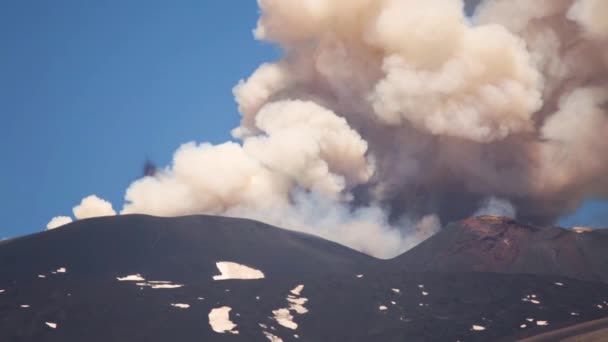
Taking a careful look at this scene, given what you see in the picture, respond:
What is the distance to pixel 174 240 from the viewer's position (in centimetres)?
9825

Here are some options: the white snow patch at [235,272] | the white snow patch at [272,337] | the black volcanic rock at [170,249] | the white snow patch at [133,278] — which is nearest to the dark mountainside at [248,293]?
the white snow patch at [272,337]

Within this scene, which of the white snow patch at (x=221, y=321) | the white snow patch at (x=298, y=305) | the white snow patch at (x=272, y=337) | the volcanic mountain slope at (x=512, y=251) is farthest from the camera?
the volcanic mountain slope at (x=512, y=251)

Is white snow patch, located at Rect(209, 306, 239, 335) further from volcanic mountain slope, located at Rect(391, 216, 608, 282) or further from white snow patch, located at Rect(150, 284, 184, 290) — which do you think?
volcanic mountain slope, located at Rect(391, 216, 608, 282)

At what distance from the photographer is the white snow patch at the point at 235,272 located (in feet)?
284

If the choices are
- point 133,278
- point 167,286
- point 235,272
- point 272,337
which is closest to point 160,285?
point 167,286

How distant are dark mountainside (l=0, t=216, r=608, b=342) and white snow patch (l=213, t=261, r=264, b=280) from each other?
1.18 meters

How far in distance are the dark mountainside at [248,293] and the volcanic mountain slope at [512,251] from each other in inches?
25.4

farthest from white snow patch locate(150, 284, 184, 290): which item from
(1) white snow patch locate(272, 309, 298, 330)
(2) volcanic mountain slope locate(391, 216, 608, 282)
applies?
(2) volcanic mountain slope locate(391, 216, 608, 282)

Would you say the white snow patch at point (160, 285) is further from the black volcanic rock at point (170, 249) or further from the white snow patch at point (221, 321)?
the white snow patch at point (221, 321)

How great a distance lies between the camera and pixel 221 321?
64.1 meters

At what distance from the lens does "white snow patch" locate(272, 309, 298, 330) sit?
64625 millimetres

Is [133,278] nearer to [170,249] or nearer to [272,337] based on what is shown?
[170,249]

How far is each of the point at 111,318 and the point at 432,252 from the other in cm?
4520

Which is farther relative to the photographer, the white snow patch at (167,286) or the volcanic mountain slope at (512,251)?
the volcanic mountain slope at (512,251)
